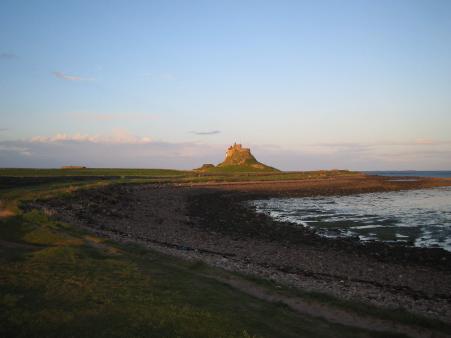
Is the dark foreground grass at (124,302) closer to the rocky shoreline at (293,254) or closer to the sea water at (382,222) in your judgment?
the rocky shoreline at (293,254)

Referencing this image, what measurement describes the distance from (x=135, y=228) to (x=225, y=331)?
24898mm

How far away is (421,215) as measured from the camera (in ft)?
149

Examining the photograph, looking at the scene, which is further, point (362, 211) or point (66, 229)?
point (362, 211)

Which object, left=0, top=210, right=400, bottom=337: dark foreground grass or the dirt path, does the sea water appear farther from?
left=0, top=210, right=400, bottom=337: dark foreground grass

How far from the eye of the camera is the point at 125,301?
1193 cm

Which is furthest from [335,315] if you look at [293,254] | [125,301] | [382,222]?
[382,222]

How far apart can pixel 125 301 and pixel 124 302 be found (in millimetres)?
126

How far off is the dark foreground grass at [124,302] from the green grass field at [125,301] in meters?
0.03

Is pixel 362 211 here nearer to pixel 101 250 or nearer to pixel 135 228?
pixel 135 228

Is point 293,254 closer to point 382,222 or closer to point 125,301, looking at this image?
point 125,301

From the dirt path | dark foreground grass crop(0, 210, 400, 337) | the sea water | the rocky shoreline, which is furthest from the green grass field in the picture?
the sea water

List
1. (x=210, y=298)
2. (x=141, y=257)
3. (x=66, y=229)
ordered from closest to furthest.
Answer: (x=210, y=298)
(x=141, y=257)
(x=66, y=229)

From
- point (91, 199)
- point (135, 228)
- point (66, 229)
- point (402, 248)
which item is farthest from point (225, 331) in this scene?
point (91, 199)

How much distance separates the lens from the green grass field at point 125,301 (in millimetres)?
9828
